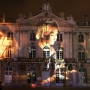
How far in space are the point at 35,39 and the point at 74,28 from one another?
7017 millimetres

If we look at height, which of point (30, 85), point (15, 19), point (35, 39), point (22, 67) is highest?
point (15, 19)

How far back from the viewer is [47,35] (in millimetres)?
45562

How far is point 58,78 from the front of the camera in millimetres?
44594

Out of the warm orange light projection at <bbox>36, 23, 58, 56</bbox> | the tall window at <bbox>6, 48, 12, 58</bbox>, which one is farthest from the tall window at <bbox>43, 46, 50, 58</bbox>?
the tall window at <bbox>6, 48, 12, 58</bbox>

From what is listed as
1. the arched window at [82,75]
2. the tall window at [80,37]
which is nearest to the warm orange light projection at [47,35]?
the tall window at [80,37]

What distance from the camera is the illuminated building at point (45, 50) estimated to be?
44.3 meters

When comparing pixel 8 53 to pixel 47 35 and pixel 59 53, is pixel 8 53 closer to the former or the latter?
pixel 47 35

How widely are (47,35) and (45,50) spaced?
8.50ft

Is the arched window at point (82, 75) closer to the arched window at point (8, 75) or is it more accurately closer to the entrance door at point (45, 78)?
the entrance door at point (45, 78)

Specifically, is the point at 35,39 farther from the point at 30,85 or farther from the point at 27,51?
the point at 30,85

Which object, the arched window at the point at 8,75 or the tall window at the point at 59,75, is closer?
the arched window at the point at 8,75

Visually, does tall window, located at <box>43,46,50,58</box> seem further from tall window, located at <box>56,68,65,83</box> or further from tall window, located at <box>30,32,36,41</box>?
tall window, located at <box>56,68,65,83</box>

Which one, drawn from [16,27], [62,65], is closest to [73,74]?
[62,65]

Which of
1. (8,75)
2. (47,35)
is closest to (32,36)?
(47,35)
